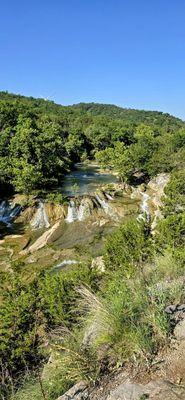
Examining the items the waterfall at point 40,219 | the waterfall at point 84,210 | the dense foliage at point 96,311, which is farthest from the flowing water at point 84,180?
the dense foliage at point 96,311

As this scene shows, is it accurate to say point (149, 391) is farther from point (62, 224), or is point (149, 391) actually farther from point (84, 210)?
point (84, 210)

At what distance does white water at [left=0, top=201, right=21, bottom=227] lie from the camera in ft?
121

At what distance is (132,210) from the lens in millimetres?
36844

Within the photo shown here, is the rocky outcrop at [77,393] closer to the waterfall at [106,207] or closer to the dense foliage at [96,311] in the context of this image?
the dense foliage at [96,311]

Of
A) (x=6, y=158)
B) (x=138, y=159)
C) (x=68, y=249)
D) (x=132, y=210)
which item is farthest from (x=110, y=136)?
(x=68, y=249)

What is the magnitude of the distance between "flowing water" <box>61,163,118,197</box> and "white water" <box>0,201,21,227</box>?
305 inches

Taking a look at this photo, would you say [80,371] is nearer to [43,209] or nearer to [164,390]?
[164,390]

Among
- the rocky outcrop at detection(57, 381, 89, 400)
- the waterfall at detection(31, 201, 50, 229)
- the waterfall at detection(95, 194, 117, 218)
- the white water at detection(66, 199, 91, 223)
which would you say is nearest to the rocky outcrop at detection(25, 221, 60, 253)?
the waterfall at detection(31, 201, 50, 229)

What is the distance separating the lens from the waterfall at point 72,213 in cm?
3552

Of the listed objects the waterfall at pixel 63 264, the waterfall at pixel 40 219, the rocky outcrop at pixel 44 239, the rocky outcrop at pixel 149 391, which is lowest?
the waterfall at pixel 63 264

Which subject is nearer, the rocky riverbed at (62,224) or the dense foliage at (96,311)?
the dense foliage at (96,311)

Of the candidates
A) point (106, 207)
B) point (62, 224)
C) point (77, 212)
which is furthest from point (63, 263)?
point (106, 207)

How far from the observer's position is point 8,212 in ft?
125

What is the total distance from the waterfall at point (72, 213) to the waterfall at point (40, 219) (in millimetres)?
2067
